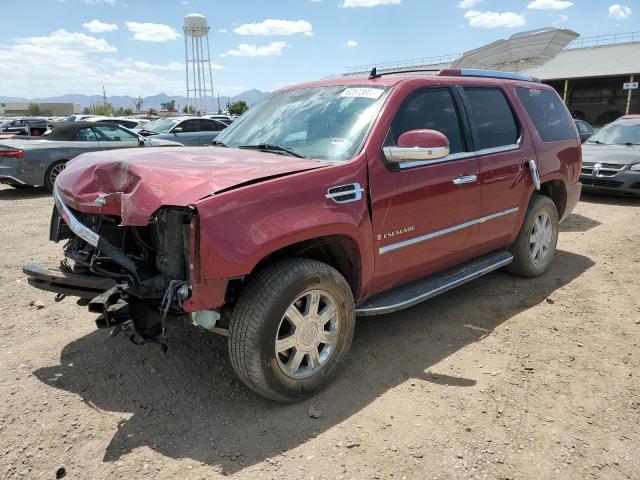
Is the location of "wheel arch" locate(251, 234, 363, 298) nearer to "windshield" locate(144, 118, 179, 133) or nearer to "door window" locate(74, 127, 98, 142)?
"door window" locate(74, 127, 98, 142)

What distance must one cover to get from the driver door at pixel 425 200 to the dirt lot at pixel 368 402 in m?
0.66

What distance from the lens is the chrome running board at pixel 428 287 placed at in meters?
3.45

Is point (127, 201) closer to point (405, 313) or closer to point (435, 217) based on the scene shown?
point (435, 217)

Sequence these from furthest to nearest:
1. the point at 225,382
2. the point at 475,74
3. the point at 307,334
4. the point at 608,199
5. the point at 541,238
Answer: the point at 608,199
the point at 541,238
the point at 475,74
the point at 225,382
the point at 307,334

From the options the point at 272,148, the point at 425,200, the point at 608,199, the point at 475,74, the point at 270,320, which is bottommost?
the point at 608,199

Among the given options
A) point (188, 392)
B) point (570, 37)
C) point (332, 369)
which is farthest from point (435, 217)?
point (570, 37)

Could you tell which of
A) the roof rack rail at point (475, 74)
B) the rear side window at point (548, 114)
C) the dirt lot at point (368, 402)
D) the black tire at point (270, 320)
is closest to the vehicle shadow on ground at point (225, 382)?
the dirt lot at point (368, 402)

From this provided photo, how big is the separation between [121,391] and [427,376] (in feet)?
6.56

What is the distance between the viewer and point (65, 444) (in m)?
2.72

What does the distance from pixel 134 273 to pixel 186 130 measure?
41.7 feet

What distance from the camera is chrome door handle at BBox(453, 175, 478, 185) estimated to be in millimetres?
3857

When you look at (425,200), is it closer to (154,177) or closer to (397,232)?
(397,232)

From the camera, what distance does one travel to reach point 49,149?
10.1 m

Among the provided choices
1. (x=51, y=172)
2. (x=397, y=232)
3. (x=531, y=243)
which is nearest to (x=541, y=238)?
(x=531, y=243)
